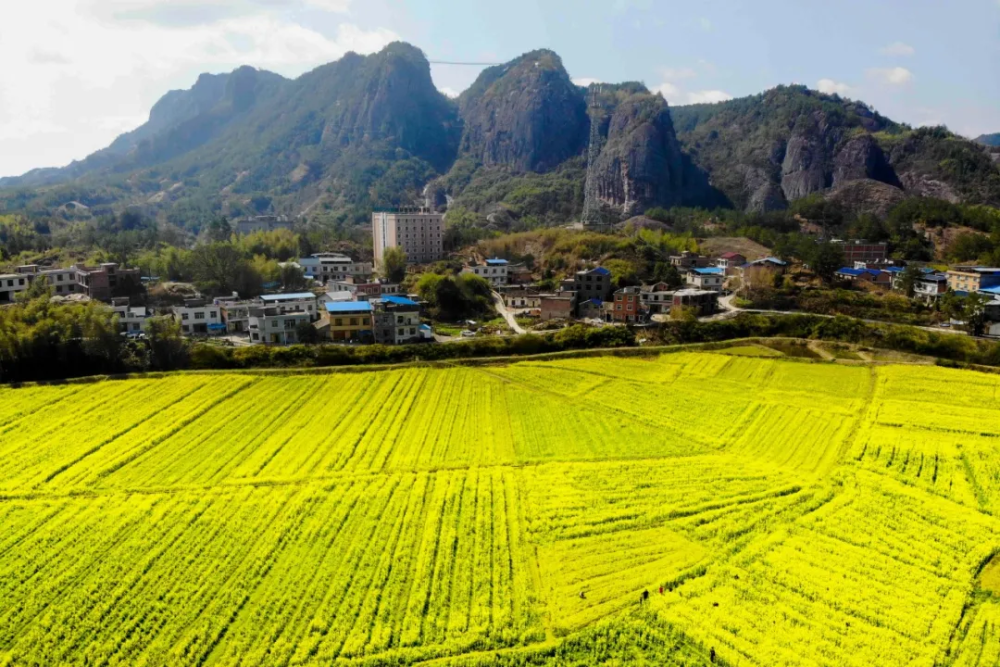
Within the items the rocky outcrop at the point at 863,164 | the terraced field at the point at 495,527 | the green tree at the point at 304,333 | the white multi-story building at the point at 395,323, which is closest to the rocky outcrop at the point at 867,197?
the rocky outcrop at the point at 863,164

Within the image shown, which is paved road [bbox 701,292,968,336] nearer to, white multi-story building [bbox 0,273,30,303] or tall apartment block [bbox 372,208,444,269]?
tall apartment block [bbox 372,208,444,269]

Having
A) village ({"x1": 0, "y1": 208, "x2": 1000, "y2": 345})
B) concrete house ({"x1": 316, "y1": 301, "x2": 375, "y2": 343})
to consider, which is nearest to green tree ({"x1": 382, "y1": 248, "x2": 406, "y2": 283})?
village ({"x1": 0, "y1": 208, "x2": 1000, "y2": 345})

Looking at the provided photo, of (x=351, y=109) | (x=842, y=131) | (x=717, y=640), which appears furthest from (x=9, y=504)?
(x=351, y=109)

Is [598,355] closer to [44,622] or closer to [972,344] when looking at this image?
[972,344]

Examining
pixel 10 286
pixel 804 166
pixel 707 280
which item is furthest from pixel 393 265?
pixel 804 166

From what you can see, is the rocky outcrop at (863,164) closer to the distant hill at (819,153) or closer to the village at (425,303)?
the distant hill at (819,153)

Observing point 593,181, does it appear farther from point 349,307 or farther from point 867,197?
point 349,307
